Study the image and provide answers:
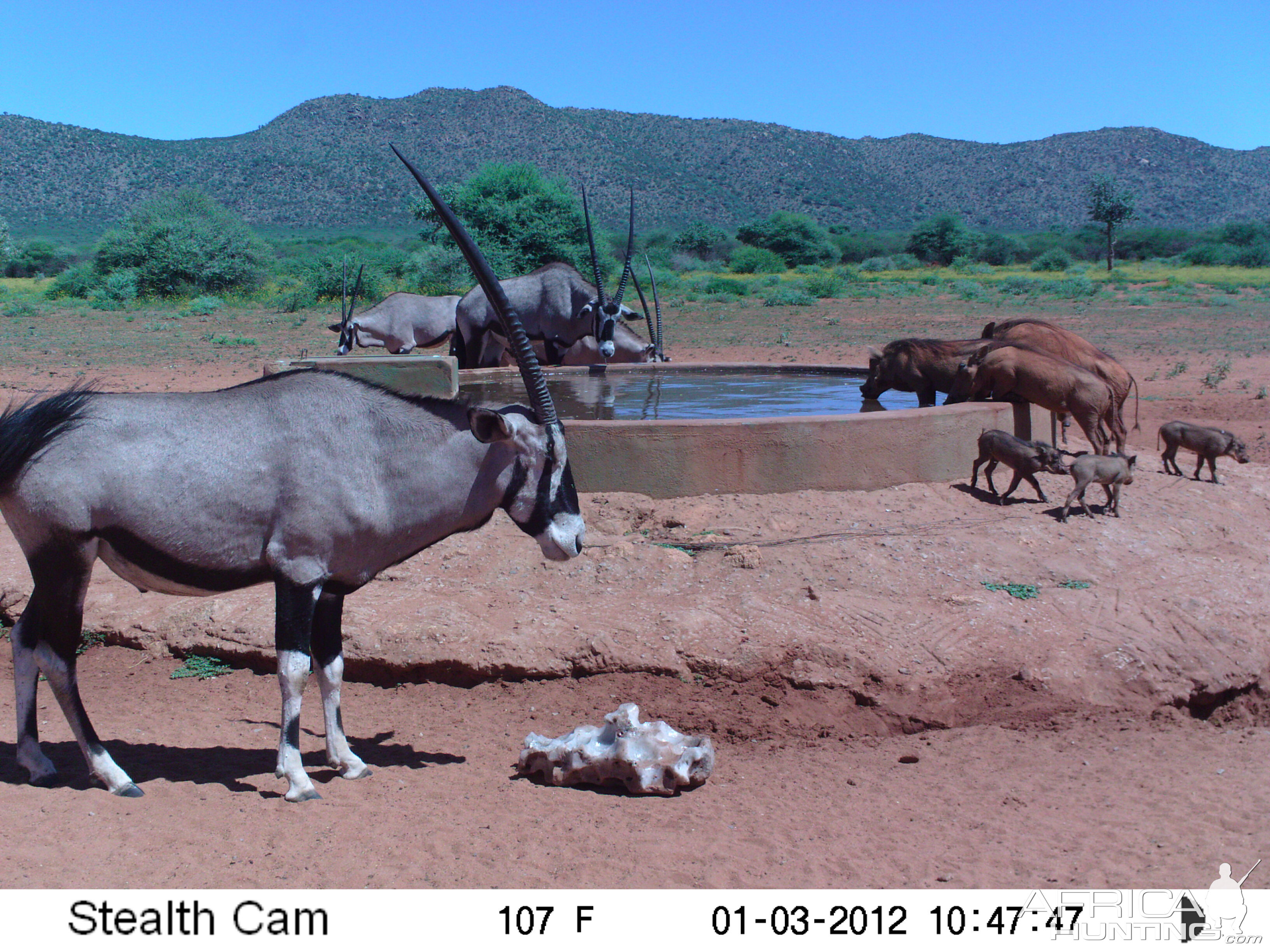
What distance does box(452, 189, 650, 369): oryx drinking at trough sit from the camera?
13.7m

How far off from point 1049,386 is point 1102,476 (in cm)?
125

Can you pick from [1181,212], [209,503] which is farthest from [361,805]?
[1181,212]

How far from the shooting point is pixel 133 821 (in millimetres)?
3650

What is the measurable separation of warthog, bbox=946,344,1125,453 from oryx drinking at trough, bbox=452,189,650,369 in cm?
623

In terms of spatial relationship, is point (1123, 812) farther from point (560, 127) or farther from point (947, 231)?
point (560, 127)

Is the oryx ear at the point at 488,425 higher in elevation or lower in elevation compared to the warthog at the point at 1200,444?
higher

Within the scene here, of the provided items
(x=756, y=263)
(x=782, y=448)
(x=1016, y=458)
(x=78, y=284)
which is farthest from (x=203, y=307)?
(x=1016, y=458)

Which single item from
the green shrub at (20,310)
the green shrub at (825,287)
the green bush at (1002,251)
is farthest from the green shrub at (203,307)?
the green bush at (1002,251)

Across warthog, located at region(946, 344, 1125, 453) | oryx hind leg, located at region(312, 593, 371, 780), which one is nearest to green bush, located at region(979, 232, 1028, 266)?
warthog, located at region(946, 344, 1125, 453)

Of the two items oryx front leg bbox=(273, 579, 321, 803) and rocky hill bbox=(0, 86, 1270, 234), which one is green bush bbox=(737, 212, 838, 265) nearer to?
rocky hill bbox=(0, 86, 1270, 234)

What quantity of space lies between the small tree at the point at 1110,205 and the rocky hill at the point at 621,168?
36.8m

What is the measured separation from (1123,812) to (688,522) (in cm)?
327

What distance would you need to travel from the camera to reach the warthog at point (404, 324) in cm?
1686

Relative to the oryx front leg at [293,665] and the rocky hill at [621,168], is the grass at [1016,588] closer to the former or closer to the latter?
the oryx front leg at [293,665]
